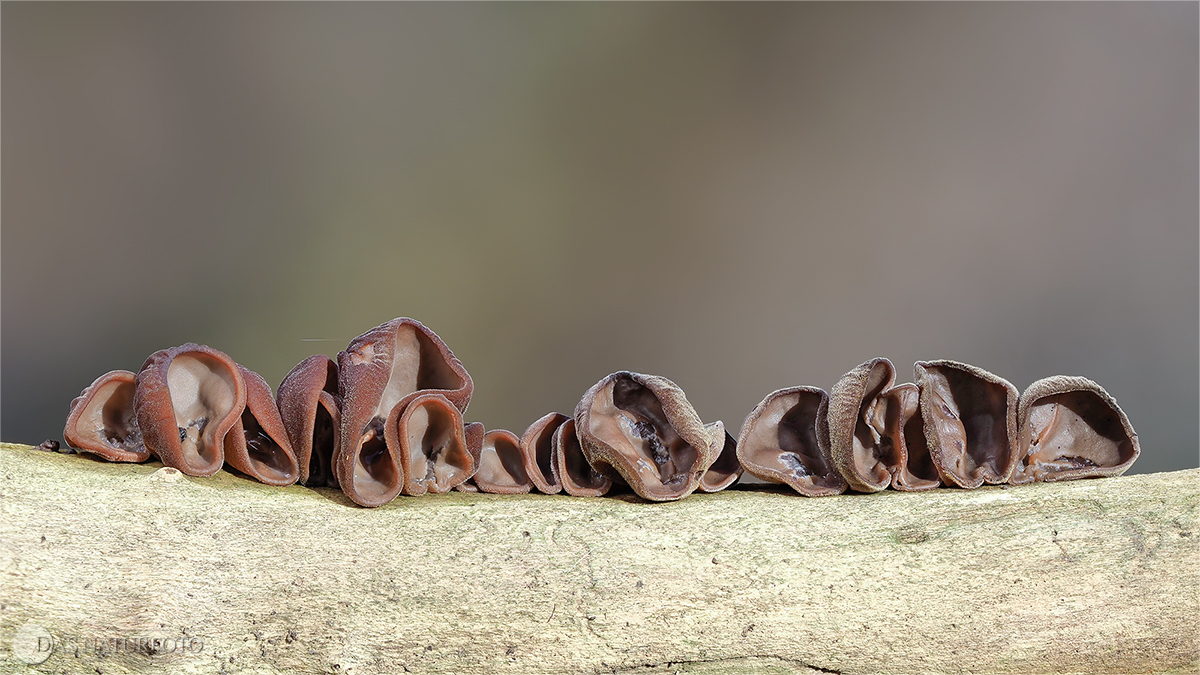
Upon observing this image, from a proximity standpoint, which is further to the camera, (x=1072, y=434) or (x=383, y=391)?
(x=1072, y=434)

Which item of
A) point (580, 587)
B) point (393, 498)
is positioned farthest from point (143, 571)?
point (580, 587)

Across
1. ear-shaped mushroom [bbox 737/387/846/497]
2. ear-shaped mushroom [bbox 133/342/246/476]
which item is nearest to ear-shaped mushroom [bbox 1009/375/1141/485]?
ear-shaped mushroom [bbox 737/387/846/497]

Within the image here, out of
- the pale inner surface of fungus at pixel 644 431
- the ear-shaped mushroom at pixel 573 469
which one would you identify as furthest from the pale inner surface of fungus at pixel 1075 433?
the ear-shaped mushroom at pixel 573 469

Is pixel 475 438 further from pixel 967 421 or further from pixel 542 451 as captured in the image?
pixel 967 421

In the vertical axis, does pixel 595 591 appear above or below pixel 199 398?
below

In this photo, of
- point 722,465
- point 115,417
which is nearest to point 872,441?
point 722,465

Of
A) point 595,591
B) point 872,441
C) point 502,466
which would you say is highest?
point 872,441

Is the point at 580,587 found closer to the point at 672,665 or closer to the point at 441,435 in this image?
the point at 672,665

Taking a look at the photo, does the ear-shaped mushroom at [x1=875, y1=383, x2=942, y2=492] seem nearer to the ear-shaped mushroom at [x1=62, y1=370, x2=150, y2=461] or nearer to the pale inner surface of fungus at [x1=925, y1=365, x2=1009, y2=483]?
the pale inner surface of fungus at [x1=925, y1=365, x2=1009, y2=483]
